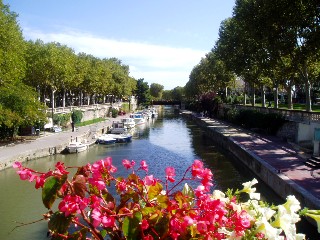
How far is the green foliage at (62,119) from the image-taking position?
5191 centimetres

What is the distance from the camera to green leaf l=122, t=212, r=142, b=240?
2.72m

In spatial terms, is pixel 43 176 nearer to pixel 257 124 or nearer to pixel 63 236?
pixel 63 236

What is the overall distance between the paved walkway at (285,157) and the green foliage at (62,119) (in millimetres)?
23364

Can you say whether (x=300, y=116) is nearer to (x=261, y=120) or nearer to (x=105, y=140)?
(x=261, y=120)

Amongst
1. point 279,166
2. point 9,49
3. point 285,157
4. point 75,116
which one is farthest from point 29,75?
point 279,166

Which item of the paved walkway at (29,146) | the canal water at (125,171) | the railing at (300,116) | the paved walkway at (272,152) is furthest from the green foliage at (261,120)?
the paved walkway at (29,146)

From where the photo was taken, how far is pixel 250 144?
34406 millimetres

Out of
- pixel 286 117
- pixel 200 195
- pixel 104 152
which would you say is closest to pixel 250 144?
pixel 286 117

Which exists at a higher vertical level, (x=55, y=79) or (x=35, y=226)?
(x=55, y=79)

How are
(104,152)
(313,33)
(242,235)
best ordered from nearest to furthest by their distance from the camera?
(242,235) → (313,33) → (104,152)

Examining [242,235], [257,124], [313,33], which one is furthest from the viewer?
[257,124]

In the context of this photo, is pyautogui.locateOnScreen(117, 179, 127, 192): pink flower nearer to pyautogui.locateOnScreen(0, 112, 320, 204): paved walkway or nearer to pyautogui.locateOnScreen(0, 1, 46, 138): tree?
pyautogui.locateOnScreen(0, 112, 320, 204): paved walkway

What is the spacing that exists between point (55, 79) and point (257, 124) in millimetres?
25733

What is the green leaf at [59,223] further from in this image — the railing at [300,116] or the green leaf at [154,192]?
the railing at [300,116]
